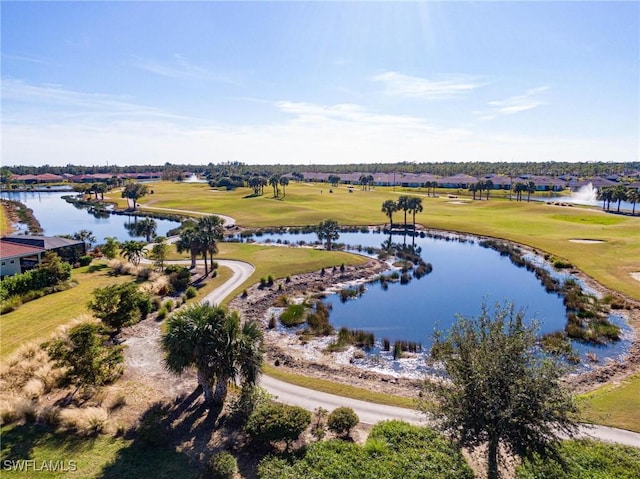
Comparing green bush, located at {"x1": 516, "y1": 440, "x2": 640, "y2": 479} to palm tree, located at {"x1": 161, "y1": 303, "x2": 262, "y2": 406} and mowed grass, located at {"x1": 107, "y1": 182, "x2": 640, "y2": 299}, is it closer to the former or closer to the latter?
palm tree, located at {"x1": 161, "y1": 303, "x2": 262, "y2": 406}

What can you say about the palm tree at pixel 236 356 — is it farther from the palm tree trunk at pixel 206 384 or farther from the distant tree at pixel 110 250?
the distant tree at pixel 110 250

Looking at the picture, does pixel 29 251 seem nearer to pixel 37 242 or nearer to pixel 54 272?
pixel 37 242

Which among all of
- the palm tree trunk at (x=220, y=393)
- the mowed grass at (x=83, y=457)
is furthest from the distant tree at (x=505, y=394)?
the palm tree trunk at (x=220, y=393)

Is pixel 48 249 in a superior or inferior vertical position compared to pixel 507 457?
superior

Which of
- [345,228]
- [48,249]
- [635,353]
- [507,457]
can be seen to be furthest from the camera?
[345,228]

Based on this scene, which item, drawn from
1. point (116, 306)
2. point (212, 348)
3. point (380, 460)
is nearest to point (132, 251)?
point (116, 306)

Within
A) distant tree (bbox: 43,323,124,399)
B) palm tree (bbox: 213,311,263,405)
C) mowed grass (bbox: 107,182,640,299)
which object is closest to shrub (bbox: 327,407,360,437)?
palm tree (bbox: 213,311,263,405)

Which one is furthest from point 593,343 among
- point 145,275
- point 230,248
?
point 230,248

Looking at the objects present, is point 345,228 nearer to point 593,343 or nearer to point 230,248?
point 230,248
